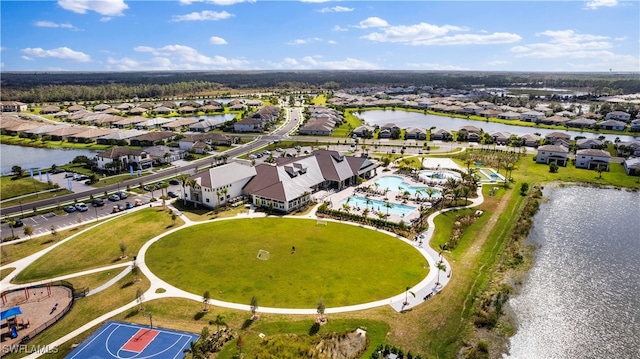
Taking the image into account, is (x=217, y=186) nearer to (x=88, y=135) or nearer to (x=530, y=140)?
(x=88, y=135)

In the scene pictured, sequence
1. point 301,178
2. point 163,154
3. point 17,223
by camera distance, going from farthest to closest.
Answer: point 163,154, point 301,178, point 17,223

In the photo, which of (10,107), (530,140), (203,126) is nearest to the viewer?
(530,140)

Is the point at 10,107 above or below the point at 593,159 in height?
above

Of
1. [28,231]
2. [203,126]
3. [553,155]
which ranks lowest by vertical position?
[28,231]

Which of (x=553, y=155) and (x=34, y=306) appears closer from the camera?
(x=34, y=306)

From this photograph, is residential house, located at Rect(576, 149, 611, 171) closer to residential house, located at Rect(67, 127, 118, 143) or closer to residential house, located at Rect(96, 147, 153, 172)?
residential house, located at Rect(96, 147, 153, 172)

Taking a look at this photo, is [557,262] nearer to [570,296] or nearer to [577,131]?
[570,296]

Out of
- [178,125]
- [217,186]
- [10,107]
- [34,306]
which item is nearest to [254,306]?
[34,306]
